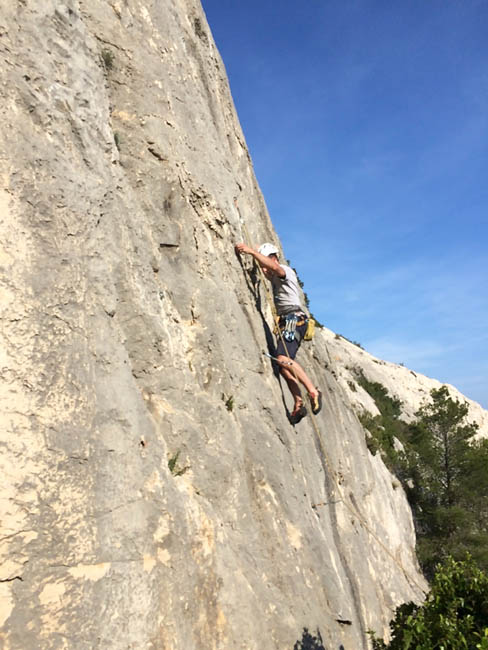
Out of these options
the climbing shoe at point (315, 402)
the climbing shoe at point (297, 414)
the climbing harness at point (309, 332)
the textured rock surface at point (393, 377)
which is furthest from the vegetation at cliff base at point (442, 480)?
the climbing shoe at point (297, 414)

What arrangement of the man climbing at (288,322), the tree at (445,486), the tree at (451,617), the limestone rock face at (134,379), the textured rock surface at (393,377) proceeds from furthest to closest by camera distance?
the textured rock surface at (393,377)
the tree at (445,486)
the man climbing at (288,322)
the tree at (451,617)
the limestone rock face at (134,379)

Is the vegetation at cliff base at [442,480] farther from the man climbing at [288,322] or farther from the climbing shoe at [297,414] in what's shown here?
the man climbing at [288,322]

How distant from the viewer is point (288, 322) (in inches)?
378

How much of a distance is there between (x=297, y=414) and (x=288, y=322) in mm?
1810

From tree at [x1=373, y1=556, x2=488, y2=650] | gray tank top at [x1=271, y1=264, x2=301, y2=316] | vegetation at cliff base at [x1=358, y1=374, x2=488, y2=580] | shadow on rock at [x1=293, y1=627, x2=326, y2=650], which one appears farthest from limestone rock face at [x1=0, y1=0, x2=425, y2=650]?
vegetation at cliff base at [x1=358, y1=374, x2=488, y2=580]

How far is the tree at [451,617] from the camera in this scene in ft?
16.4

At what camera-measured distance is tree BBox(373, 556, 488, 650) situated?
4988 mm

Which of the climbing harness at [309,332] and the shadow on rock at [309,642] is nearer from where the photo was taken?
the shadow on rock at [309,642]

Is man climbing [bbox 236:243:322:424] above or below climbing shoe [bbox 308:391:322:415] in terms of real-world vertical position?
above

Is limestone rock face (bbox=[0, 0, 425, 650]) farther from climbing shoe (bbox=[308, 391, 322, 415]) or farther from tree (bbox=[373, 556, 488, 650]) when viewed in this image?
tree (bbox=[373, 556, 488, 650])

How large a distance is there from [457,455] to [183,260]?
79.4ft

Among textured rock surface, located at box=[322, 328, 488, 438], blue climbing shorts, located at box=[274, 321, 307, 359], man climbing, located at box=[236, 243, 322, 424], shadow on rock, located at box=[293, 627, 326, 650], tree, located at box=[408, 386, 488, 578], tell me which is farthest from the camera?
textured rock surface, located at box=[322, 328, 488, 438]

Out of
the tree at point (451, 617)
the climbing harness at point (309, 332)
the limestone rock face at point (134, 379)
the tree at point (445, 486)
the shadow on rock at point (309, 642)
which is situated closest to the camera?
the limestone rock face at point (134, 379)

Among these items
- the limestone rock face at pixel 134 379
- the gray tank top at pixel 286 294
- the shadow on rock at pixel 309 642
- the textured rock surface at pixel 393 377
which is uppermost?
the textured rock surface at pixel 393 377
